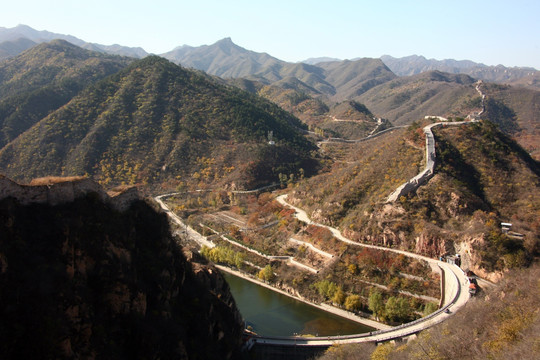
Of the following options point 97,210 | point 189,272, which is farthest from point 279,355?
point 97,210

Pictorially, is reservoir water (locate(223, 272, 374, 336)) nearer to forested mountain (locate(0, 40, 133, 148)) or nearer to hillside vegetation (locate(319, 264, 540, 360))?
hillside vegetation (locate(319, 264, 540, 360))

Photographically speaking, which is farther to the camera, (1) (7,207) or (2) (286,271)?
(2) (286,271)

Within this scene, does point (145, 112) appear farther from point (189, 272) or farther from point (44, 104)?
point (189, 272)

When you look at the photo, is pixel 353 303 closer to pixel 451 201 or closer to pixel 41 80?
pixel 451 201

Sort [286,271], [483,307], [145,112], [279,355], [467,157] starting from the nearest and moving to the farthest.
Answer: [483,307], [279,355], [286,271], [467,157], [145,112]

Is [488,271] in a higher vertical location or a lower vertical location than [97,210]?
lower

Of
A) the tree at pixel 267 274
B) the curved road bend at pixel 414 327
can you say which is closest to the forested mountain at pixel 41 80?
the tree at pixel 267 274

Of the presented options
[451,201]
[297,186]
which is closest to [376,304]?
[451,201]

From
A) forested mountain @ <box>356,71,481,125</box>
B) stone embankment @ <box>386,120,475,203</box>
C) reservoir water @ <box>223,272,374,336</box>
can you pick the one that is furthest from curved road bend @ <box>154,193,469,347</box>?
forested mountain @ <box>356,71,481,125</box>
